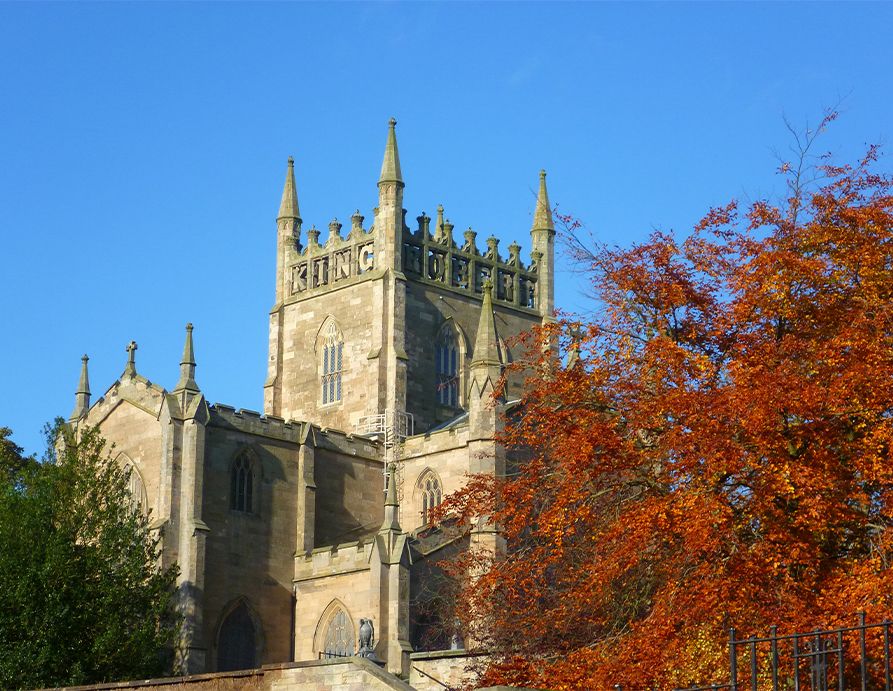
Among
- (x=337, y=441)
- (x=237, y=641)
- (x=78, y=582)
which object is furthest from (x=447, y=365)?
(x=78, y=582)

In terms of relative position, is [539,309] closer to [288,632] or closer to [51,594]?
[288,632]

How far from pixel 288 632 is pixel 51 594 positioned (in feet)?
37.4

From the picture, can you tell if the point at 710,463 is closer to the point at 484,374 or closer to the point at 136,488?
the point at 484,374

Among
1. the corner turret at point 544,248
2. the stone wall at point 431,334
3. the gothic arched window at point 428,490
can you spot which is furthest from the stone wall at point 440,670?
the corner turret at point 544,248

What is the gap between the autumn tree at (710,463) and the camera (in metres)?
27.5

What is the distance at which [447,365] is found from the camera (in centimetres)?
6625

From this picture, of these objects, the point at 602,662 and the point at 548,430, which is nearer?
the point at 602,662

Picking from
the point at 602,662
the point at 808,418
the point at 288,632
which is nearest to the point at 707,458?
the point at 808,418

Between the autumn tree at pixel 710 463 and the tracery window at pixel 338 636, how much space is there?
19.5 m

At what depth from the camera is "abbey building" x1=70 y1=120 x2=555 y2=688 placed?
53688mm

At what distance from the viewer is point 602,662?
1131 inches

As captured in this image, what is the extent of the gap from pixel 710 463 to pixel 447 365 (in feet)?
126

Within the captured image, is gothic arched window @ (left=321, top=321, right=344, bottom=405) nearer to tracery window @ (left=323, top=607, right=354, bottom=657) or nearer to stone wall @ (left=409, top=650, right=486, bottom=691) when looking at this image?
tracery window @ (left=323, top=607, right=354, bottom=657)

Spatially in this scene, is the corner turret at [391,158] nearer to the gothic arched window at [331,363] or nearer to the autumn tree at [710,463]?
the gothic arched window at [331,363]
